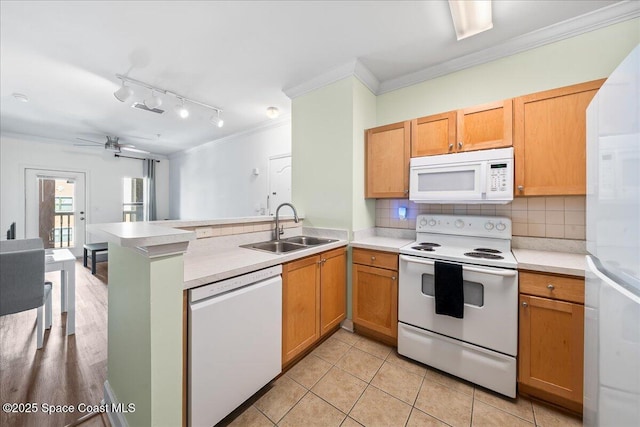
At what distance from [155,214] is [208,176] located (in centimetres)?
230

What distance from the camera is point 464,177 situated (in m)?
1.90

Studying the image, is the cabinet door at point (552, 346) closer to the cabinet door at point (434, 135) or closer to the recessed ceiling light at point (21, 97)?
the cabinet door at point (434, 135)

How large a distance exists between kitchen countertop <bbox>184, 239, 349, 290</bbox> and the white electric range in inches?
30.5

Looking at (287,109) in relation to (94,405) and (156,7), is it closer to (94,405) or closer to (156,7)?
(156,7)

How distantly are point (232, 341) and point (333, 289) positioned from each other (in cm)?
103

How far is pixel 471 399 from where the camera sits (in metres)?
1.49

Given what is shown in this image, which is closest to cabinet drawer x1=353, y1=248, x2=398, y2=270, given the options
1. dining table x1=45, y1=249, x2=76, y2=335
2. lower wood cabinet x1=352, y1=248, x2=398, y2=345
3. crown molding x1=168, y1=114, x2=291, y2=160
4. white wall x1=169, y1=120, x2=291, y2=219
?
lower wood cabinet x1=352, y1=248, x2=398, y2=345

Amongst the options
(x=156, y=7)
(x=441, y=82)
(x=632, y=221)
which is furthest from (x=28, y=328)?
(x=441, y=82)

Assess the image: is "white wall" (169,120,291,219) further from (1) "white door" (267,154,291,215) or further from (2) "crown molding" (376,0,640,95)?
(2) "crown molding" (376,0,640,95)

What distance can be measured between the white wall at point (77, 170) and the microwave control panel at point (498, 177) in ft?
24.1

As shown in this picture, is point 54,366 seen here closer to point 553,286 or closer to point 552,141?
point 553,286

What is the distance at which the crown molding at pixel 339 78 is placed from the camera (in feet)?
7.46

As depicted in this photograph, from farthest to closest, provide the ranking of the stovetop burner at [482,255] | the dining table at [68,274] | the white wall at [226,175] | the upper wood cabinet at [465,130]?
the white wall at [226,175], the dining table at [68,274], the upper wood cabinet at [465,130], the stovetop burner at [482,255]

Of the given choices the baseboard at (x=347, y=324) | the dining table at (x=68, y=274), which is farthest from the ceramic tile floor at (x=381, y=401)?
the dining table at (x=68, y=274)
